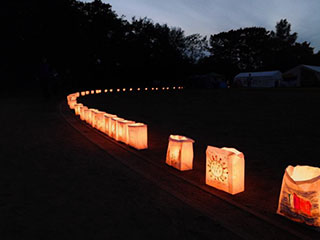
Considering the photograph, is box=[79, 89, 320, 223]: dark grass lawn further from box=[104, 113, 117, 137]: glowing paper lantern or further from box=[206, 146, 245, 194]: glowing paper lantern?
box=[104, 113, 117, 137]: glowing paper lantern

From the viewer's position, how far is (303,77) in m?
44.5

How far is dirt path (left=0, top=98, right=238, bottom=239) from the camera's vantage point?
2738mm

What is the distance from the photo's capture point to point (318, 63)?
193 ft

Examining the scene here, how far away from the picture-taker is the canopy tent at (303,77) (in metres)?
43.3

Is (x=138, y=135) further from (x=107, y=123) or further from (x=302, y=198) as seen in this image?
(x=302, y=198)

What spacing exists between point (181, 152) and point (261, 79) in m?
45.8

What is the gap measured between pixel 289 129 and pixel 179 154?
Answer: 5545mm

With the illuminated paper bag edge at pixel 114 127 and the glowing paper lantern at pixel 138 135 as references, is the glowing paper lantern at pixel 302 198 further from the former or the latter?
the illuminated paper bag edge at pixel 114 127

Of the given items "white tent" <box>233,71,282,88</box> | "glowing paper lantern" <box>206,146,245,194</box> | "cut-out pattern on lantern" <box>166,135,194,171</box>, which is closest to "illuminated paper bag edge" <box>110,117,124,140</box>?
"cut-out pattern on lantern" <box>166,135,194,171</box>

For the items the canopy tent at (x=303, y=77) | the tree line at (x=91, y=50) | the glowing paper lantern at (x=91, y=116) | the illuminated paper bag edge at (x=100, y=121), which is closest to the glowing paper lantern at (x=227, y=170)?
the illuminated paper bag edge at (x=100, y=121)

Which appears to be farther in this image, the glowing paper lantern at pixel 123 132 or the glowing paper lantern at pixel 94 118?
the glowing paper lantern at pixel 94 118

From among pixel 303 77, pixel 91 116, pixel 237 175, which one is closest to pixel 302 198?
pixel 237 175

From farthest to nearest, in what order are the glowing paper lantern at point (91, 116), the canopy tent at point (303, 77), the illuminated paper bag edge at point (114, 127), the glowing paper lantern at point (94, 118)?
1. the canopy tent at point (303, 77)
2. the glowing paper lantern at point (91, 116)
3. the glowing paper lantern at point (94, 118)
4. the illuminated paper bag edge at point (114, 127)

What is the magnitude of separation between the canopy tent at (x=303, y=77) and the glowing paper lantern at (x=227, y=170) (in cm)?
4601
